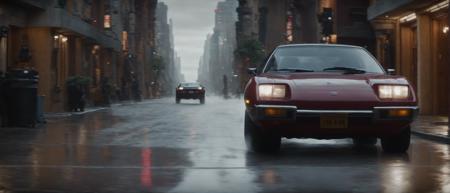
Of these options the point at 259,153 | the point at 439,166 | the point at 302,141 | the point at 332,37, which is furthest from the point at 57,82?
the point at 439,166

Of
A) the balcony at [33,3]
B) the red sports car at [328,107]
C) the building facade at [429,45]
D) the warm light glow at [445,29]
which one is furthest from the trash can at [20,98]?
the warm light glow at [445,29]

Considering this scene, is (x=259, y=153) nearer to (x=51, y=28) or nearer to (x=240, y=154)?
(x=240, y=154)

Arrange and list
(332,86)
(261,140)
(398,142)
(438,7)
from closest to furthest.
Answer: (332,86) → (261,140) → (398,142) → (438,7)

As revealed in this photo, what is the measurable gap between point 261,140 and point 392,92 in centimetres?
187

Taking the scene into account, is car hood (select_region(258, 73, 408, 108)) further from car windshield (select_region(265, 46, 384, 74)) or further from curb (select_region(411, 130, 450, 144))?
curb (select_region(411, 130, 450, 144))

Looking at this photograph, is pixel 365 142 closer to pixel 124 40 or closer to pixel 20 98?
pixel 20 98

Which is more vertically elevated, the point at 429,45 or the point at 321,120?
the point at 429,45

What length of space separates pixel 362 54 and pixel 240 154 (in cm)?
251

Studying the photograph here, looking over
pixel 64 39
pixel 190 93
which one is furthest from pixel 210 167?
pixel 190 93

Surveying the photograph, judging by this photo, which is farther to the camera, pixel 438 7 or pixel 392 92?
pixel 438 7

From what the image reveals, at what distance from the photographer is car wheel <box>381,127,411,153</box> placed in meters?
9.66

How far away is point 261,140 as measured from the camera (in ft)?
31.3

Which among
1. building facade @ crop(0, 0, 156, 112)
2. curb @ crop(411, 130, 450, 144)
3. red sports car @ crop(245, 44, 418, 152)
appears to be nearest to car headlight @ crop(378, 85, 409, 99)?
red sports car @ crop(245, 44, 418, 152)

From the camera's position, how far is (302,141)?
12.3 meters
